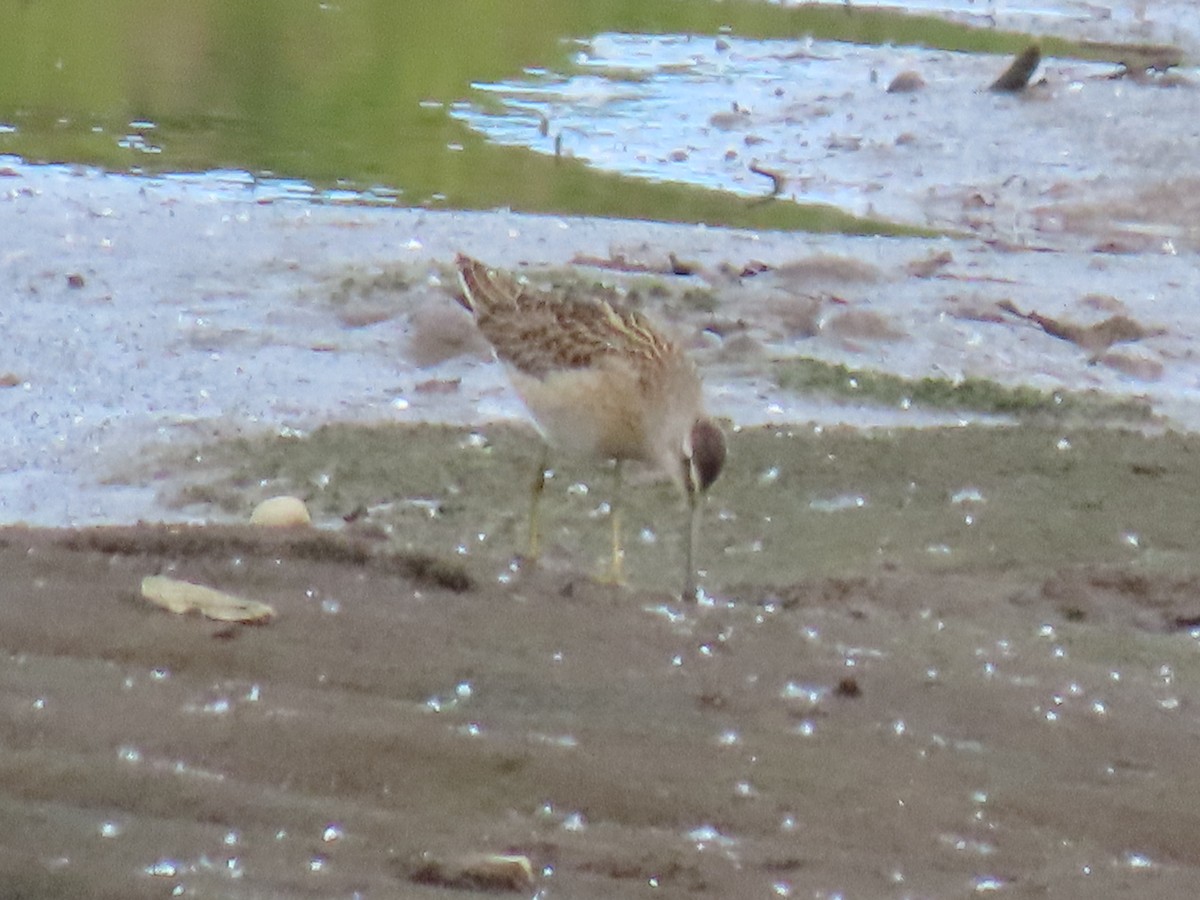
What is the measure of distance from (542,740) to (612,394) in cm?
258

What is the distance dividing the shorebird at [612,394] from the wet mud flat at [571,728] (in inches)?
16.6

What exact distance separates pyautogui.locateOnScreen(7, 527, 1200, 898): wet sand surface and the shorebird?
899 millimetres

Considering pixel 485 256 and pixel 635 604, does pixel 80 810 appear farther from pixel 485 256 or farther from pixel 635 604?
pixel 485 256

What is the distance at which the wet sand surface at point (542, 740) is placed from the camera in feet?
11.7

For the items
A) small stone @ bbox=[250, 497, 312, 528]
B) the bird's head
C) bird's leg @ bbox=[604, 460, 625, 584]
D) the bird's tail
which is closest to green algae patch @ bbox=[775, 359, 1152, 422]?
the bird's tail

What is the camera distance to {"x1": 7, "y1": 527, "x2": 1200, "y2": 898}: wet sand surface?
11.7 ft

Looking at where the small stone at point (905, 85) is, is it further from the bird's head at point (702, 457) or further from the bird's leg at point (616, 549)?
the bird's head at point (702, 457)

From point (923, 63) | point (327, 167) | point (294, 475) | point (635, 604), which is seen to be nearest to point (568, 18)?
point (923, 63)

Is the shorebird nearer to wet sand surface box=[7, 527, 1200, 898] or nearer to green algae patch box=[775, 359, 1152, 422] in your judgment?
wet sand surface box=[7, 527, 1200, 898]

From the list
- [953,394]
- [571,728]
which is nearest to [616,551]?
[571,728]

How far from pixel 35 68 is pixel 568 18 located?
6.37m

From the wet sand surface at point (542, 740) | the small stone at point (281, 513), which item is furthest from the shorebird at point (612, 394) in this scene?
the wet sand surface at point (542, 740)

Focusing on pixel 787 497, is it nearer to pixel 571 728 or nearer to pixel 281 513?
pixel 281 513

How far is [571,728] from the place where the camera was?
4312mm
